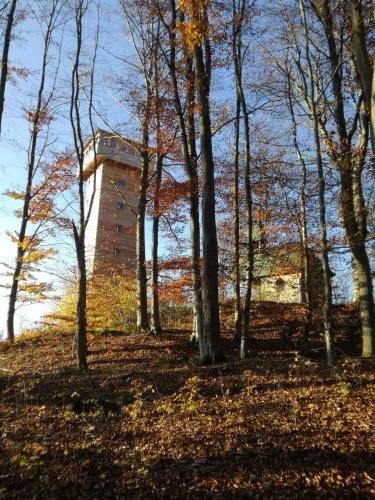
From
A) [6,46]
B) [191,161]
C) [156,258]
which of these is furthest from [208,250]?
[6,46]

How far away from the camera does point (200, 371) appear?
7250 mm

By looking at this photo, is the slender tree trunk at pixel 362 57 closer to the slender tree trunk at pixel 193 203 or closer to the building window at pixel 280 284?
the slender tree trunk at pixel 193 203

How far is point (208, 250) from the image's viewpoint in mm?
8367

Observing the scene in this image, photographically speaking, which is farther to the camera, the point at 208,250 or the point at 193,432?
the point at 208,250

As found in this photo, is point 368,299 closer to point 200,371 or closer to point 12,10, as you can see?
point 200,371

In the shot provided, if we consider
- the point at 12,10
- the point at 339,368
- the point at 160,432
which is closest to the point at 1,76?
the point at 12,10

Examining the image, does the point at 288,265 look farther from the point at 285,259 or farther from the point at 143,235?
the point at 143,235

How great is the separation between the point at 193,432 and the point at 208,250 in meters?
4.46

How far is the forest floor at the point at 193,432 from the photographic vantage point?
3.41 meters

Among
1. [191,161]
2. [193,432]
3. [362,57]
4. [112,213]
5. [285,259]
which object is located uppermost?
[112,213]

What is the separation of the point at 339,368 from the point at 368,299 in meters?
3.88

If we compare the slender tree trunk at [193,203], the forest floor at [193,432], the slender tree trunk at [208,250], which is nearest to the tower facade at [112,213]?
the slender tree trunk at [193,203]

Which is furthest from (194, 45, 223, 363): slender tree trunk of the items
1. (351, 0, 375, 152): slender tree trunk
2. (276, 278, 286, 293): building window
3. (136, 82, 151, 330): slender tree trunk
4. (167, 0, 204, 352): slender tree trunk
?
(276, 278, 286, 293): building window

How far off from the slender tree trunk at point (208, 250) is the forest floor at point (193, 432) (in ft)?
2.22
